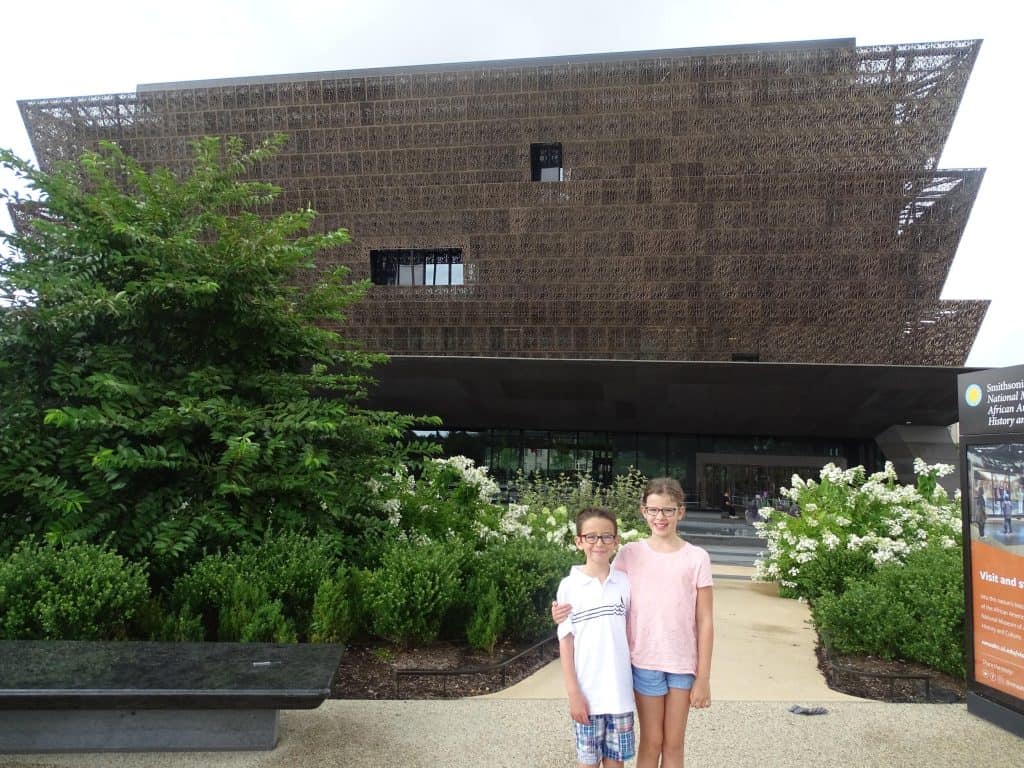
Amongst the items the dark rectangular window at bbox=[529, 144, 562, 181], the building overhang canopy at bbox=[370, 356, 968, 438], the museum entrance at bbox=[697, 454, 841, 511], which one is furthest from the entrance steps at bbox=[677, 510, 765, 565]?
the dark rectangular window at bbox=[529, 144, 562, 181]

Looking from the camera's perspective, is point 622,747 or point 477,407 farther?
point 477,407

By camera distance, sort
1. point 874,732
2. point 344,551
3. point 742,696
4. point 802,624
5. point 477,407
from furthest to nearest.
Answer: point 477,407 → point 802,624 → point 344,551 → point 742,696 → point 874,732

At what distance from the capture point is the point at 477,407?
93.0ft

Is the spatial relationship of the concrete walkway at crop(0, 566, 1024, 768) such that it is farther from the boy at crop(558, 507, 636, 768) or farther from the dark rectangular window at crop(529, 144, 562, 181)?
the dark rectangular window at crop(529, 144, 562, 181)

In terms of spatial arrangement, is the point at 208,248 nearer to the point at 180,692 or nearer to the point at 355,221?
the point at 180,692

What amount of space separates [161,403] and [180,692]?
3.59m

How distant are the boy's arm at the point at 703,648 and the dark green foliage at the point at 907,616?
4.20 m

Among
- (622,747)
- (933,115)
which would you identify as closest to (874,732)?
(622,747)

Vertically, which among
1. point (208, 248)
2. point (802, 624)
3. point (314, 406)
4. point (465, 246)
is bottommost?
point (802, 624)

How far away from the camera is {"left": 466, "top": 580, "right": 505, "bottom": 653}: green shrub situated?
20.7 feet

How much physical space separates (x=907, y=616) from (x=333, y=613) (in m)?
5.13

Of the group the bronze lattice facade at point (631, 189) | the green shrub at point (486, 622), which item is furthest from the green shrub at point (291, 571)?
the bronze lattice facade at point (631, 189)

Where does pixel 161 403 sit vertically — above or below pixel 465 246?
below

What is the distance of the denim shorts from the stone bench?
1933 mm
